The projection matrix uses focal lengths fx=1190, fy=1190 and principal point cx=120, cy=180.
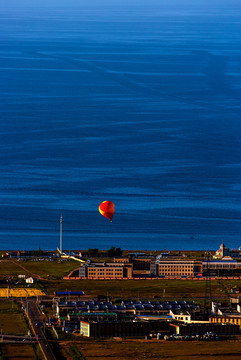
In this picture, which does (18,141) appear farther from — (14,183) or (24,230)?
(24,230)

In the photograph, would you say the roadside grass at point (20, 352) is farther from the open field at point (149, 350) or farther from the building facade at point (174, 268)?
the building facade at point (174, 268)

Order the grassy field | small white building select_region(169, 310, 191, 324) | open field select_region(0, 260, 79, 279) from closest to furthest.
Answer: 1. small white building select_region(169, 310, 191, 324)
2. the grassy field
3. open field select_region(0, 260, 79, 279)

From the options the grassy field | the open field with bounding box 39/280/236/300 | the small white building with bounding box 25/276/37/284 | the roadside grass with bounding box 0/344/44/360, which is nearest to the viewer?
the roadside grass with bounding box 0/344/44/360

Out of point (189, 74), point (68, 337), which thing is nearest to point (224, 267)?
point (68, 337)

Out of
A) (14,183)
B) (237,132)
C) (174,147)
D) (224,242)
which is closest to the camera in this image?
(224,242)

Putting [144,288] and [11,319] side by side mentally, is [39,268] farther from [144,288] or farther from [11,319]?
[11,319]

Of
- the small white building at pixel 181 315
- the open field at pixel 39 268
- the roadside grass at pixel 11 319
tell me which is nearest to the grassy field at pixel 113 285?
the open field at pixel 39 268

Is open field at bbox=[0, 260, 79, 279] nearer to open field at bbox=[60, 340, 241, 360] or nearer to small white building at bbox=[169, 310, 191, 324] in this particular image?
small white building at bbox=[169, 310, 191, 324]

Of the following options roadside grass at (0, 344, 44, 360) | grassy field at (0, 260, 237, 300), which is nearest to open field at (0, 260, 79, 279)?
grassy field at (0, 260, 237, 300)
